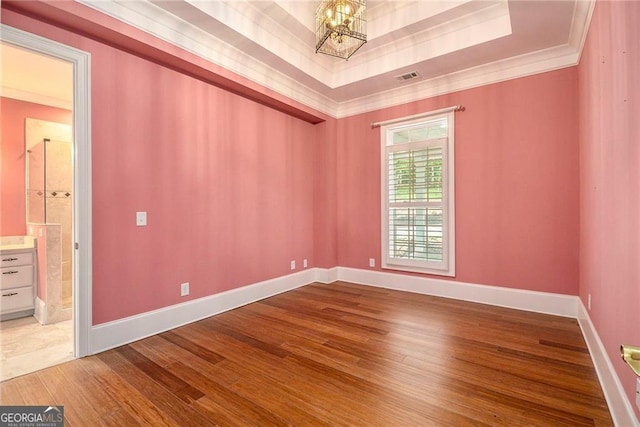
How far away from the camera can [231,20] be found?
107 inches

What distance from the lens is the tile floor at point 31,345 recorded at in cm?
211

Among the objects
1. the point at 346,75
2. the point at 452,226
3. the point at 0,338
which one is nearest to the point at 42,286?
the point at 0,338

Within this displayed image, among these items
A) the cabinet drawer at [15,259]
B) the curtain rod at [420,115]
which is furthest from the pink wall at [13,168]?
the curtain rod at [420,115]

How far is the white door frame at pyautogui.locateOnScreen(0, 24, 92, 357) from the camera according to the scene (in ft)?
7.28

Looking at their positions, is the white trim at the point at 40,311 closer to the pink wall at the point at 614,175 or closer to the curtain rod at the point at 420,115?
the curtain rod at the point at 420,115

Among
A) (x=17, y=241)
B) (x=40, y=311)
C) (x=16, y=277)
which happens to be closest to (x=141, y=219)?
(x=40, y=311)

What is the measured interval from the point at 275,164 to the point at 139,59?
188cm

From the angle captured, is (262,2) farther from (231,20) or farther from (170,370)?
(170,370)

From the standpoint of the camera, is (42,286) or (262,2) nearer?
(262,2)

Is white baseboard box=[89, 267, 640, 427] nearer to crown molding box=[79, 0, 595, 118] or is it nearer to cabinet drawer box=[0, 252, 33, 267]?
cabinet drawer box=[0, 252, 33, 267]

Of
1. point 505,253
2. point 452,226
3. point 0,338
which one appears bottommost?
point 0,338

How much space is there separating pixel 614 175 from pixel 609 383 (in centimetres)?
122

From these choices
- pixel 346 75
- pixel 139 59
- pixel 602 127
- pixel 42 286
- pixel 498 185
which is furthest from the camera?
pixel 346 75

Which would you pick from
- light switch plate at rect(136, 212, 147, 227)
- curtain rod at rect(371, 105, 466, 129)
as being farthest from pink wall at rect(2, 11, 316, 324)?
curtain rod at rect(371, 105, 466, 129)
